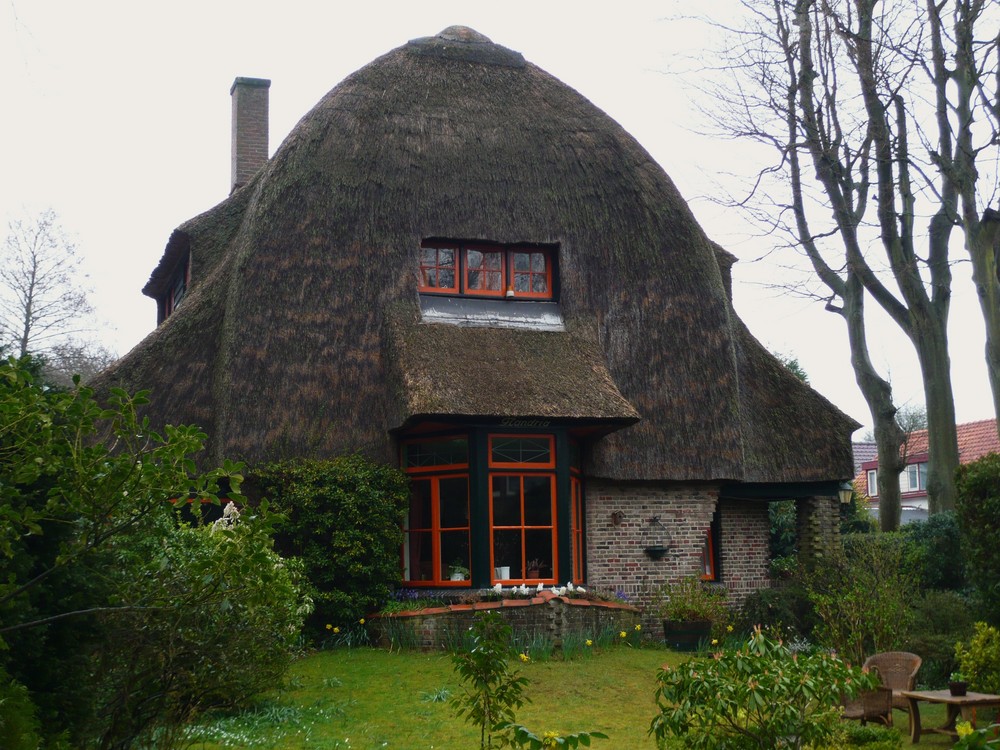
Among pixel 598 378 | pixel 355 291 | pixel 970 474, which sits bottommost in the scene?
pixel 970 474

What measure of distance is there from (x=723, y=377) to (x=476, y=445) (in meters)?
4.32

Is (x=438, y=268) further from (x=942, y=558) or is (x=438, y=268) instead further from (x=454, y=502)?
(x=942, y=558)

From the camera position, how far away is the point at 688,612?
15320mm

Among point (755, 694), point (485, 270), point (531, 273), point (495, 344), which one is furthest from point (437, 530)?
point (755, 694)

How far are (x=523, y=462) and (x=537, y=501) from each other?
0.59 meters

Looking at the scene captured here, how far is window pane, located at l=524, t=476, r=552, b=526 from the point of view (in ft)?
49.6

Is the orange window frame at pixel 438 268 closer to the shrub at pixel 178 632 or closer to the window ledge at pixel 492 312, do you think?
the window ledge at pixel 492 312

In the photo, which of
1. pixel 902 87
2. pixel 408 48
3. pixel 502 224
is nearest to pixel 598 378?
pixel 502 224

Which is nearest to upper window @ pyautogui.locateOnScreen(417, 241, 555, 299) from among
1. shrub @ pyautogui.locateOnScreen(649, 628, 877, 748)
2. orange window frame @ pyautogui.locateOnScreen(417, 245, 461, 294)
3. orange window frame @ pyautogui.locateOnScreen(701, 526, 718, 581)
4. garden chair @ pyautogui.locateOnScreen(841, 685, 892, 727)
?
orange window frame @ pyautogui.locateOnScreen(417, 245, 461, 294)

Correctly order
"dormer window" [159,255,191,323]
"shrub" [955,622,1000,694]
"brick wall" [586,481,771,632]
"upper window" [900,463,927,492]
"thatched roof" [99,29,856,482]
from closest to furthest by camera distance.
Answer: "shrub" [955,622,1000,694], "thatched roof" [99,29,856,482], "brick wall" [586,481,771,632], "dormer window" [159,255,191,323], "upper window" [900,463,927,492]

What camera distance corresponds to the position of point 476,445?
14.8 metres

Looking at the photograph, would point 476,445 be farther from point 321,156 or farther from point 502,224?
point 321,156

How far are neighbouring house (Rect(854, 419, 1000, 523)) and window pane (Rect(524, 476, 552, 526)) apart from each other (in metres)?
16.4

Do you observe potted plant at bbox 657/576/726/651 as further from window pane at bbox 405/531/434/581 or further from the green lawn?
window pane at bbox 405/531/434/581
